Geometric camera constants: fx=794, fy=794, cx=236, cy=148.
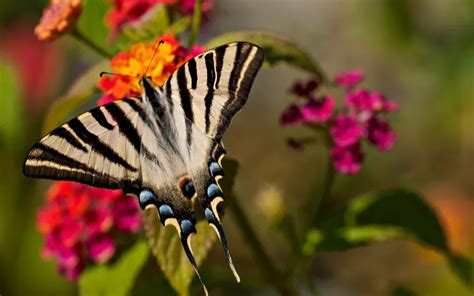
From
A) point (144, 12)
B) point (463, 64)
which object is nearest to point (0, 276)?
point (144, 12)

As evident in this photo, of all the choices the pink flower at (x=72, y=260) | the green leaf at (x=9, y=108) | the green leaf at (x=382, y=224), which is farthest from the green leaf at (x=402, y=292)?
the green leaf at (x=9, y=108)

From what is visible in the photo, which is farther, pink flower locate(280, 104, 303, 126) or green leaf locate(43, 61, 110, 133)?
pink flower locate(280, 104, 303, 126)

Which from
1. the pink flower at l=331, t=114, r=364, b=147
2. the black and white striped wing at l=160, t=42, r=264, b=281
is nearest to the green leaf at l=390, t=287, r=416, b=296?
the pink flower at l=331, t=114, r=364, b=147

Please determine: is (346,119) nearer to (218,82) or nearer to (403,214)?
(403,214)

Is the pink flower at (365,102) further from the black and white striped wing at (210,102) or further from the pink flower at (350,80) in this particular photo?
the black and white striped wing at (210,102)

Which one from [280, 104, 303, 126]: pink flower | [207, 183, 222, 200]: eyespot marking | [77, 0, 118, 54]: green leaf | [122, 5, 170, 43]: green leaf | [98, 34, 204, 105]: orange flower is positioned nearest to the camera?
[207, 183, 222, 200]: eyespot marking

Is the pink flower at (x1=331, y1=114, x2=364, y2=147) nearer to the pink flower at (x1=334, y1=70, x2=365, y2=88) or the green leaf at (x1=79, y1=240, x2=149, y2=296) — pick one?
the pink flower at (x1=334, y1=70, x2=365, y2=88)

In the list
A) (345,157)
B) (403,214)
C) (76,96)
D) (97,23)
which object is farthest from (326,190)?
(97,23)
